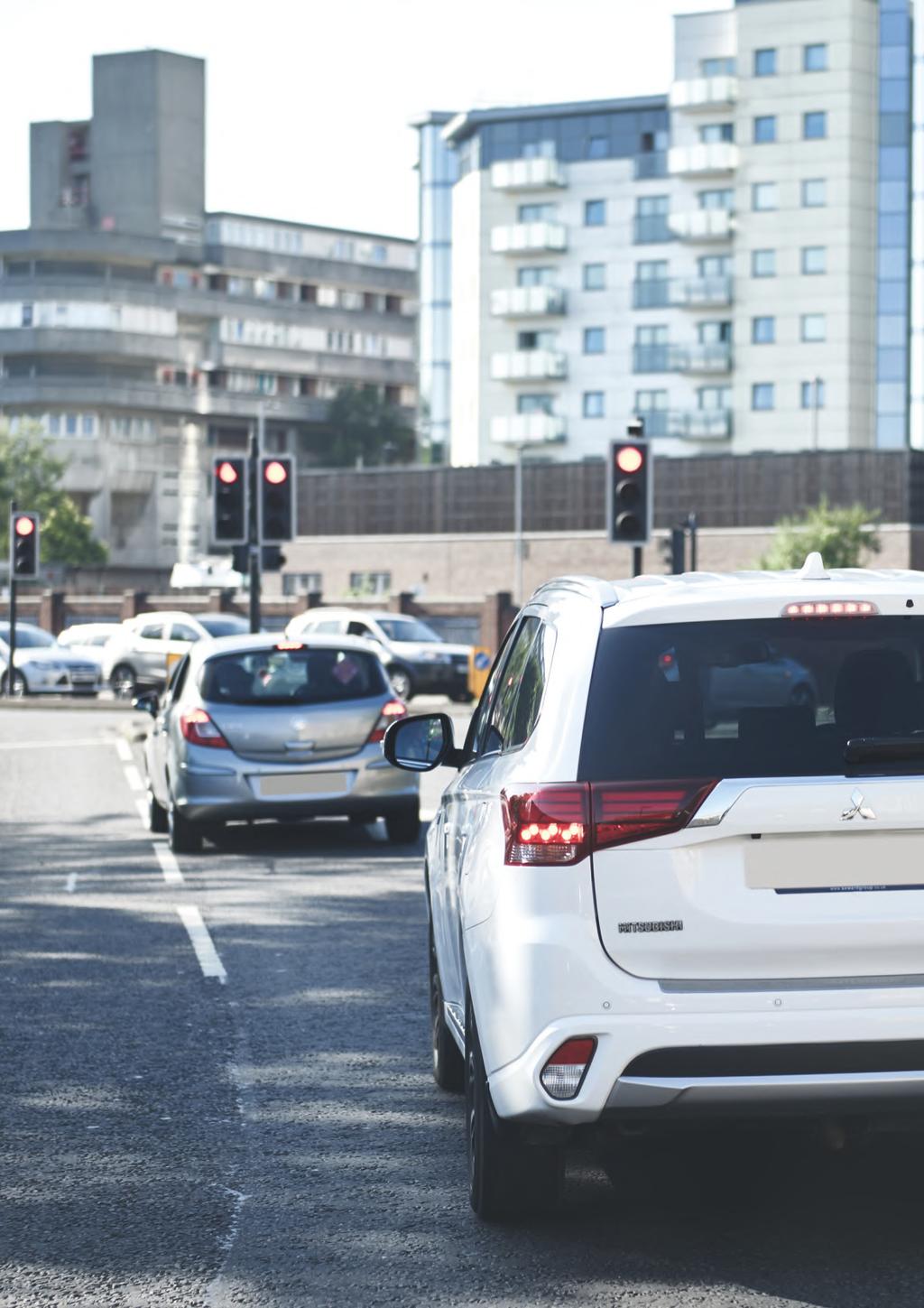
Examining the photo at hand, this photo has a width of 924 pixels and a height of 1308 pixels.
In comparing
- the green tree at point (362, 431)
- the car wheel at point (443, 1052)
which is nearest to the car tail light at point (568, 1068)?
the car wheel at point (443, 1052)

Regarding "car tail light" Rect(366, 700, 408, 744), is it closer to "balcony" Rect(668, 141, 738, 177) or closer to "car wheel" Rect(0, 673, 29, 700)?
"car wheel" Rect(0, 673, 29, 700)

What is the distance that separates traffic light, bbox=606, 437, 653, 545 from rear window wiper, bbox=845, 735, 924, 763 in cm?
1753

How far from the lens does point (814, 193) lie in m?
95.9

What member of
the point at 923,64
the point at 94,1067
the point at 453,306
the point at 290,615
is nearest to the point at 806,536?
the point at 290,615

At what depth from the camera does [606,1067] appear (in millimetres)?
4898

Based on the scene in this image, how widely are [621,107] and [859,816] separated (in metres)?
101

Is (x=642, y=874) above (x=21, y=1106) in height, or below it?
above

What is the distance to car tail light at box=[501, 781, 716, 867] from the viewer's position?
193 inches

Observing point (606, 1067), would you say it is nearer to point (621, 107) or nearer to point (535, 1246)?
point (535, 1246)

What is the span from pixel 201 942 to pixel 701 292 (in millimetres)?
91723

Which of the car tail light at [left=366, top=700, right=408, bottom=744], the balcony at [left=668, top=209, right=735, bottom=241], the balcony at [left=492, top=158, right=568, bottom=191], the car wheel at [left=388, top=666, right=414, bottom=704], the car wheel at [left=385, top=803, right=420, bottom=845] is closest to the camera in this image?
the car tail light at [left=366, top=700, right=408, bottom=744]

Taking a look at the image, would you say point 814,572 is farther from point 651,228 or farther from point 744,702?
point 651,228

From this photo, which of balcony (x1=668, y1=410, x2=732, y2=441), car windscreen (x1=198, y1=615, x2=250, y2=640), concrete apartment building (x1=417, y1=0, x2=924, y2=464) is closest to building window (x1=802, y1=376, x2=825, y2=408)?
concrete apartment building (x1=417, y1=0, x2=924, y2=464)

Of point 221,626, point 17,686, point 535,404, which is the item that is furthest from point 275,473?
point 535,404
